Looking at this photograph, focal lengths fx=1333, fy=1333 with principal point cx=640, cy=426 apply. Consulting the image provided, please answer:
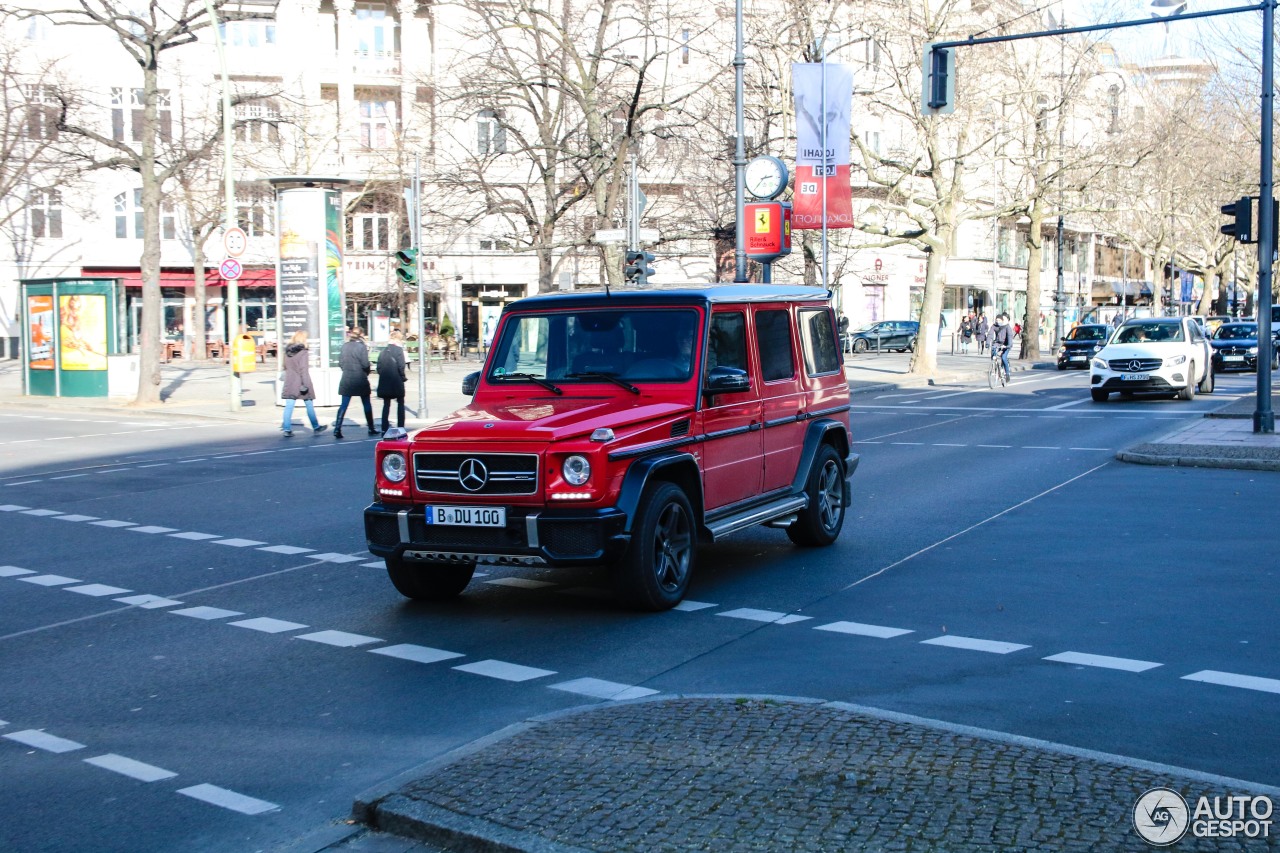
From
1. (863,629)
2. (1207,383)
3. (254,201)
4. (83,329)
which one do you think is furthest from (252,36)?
(863,629)

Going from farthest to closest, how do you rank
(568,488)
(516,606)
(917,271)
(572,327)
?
(917,271) → (572,327) → (516,606) → (568,488)

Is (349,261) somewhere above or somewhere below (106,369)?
above

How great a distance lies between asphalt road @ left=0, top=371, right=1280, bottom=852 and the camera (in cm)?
548

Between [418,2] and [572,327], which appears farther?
[418,2]

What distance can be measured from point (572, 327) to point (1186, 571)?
4759 mm

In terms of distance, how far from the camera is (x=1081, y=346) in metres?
46.2

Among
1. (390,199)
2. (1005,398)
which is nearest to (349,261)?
(390,199)

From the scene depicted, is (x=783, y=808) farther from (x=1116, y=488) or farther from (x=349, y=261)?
(x=349, y=261)

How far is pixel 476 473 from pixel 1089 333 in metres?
42.6

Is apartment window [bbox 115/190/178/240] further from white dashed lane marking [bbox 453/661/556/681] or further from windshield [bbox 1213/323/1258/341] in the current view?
white dashed lane marking [bbox 453/661/556/681]

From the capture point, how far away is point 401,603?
881 centimetres

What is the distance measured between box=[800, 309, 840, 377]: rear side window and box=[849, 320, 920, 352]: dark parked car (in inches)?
2089

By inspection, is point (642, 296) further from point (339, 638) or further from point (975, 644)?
point (975, 644)

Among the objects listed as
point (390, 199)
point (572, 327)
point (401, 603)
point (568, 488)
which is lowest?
point (401, 603)
